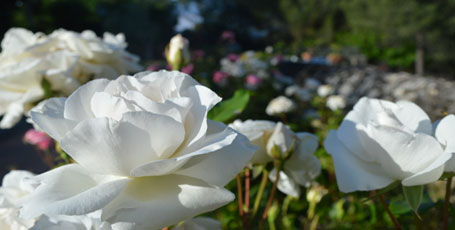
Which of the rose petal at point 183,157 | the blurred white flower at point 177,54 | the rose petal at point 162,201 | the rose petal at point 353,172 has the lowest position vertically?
the rose petal at point 353,172

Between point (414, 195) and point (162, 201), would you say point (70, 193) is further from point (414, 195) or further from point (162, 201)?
point (414, 195)

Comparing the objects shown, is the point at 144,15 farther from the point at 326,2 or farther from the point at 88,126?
the point at 88,126

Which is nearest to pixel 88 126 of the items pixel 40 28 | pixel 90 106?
pixel 90 106

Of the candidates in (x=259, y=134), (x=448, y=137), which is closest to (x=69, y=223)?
(x=259, y=134)

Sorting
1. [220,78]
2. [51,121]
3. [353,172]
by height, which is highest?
[51,121]

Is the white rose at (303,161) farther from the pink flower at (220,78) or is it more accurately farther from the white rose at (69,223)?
the pink flower at (220,78)

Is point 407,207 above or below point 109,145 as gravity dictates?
below

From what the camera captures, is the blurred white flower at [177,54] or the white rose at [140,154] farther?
the blurred white flower at [177,54]

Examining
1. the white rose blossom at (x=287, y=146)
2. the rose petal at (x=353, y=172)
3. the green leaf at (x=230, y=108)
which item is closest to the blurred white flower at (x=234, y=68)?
the green leaf at (x=230, y=108)
